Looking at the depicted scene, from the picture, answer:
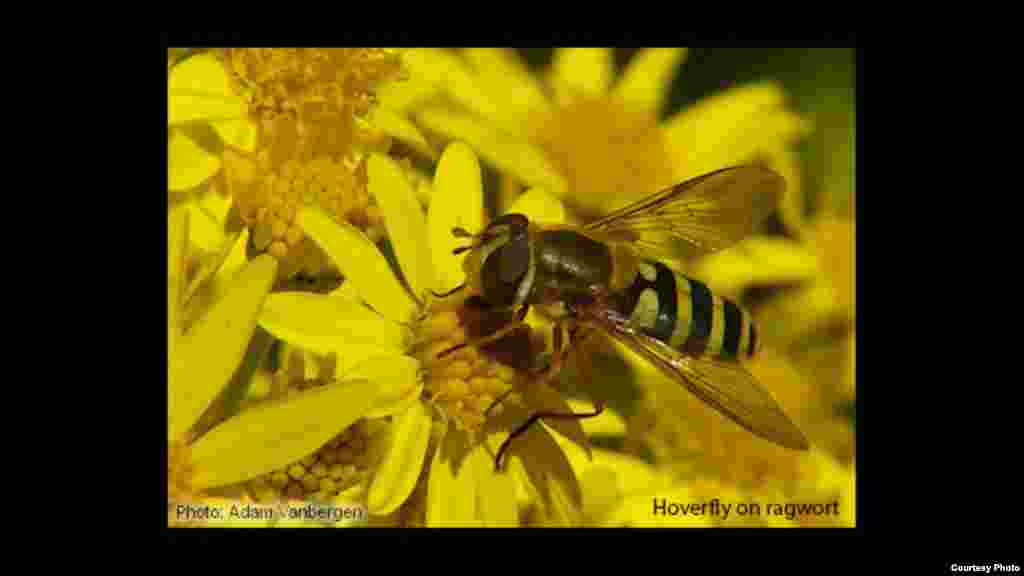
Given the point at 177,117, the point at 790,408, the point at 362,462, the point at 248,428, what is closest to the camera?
the point at 248,428

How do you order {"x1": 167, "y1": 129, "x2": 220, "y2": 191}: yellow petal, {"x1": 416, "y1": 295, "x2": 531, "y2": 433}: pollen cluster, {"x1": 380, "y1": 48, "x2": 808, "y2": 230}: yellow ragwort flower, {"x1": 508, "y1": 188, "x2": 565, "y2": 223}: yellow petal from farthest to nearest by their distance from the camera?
{"x1": 380, "y1": 48, "x2": 808, "y2": 230}: yellow ragwort flower, {"x1": 508, "y1": 188, "x2": 565, "y2": 223}: yellow petal, {"x1": 167, "y1": 129, "x2": 220, "y2": 191}: yellow petal, {"x1": 416, "y1": 295, "x2": 531, "y2": 433}: pollen cluster

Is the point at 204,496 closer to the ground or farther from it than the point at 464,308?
closer to the ground

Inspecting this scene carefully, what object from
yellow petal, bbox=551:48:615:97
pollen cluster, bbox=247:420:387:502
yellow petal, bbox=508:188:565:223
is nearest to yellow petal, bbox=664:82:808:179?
yellow petal, bbox=551:48:615:97

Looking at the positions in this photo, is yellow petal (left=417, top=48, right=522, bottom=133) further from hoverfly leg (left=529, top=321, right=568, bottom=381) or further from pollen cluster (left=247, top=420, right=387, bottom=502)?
A: pollen cluster (left=247, top=420, right=387, bottom=502)

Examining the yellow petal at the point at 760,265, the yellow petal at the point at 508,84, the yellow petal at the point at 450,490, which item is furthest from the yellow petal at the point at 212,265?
the yellow petal at the point at 760,265

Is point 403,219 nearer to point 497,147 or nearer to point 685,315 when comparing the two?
point 685,315

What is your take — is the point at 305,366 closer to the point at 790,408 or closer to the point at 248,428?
the point at 248,428

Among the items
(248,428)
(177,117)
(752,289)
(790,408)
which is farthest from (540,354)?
(752,289)
